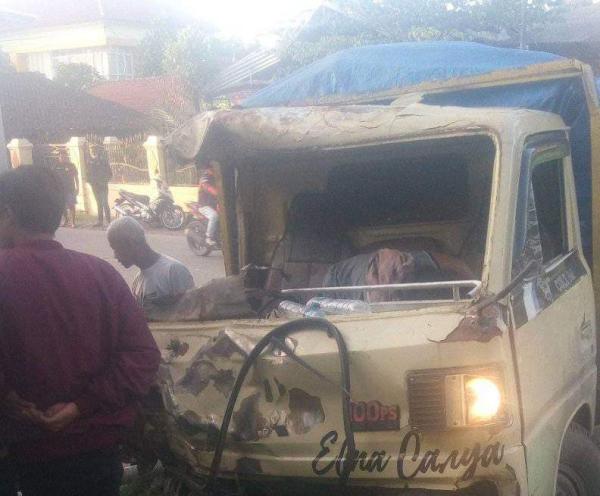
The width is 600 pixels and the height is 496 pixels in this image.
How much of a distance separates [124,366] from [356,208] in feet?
6.93

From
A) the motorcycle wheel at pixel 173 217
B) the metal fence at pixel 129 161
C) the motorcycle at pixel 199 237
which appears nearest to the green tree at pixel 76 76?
the metal fence at pixel 129 161

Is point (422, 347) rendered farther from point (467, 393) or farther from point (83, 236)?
point (83, 236)

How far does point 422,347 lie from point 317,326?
379 millimetres

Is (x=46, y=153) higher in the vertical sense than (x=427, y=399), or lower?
higher

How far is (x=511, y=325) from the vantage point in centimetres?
252

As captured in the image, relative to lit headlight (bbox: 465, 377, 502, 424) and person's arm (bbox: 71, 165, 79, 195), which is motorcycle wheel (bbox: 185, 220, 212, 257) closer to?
person's arm (bbox: 71, 165, 79, 195)

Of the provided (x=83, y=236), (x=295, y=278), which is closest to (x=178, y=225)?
(x=83, y=236)

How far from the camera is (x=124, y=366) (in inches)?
90.3

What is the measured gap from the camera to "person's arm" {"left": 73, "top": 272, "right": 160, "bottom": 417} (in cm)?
225

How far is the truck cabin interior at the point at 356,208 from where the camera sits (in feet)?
12.4

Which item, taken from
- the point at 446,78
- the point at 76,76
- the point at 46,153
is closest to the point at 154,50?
the point at 76,76

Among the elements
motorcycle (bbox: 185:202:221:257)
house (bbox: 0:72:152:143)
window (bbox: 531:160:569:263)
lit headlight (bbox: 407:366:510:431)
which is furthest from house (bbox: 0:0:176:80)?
lit headlight (bbox: 407:366:510:431)

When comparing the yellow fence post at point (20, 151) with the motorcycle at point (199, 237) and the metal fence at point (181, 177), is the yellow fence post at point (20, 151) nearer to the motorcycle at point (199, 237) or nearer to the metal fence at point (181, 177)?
the metal fence at point (181, 177)

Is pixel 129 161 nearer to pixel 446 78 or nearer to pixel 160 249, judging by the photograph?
pixel 160 249
